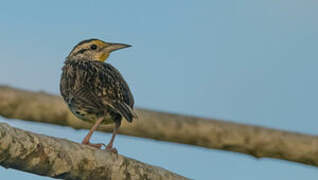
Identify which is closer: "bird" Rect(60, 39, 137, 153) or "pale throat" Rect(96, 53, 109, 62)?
"bird" Rect(60, 39, 137, 153)

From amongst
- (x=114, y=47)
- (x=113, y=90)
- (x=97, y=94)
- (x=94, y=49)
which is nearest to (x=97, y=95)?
(x=97, y=94)

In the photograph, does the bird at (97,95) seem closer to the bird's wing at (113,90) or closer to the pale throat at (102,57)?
the bird's wing at (113,90)

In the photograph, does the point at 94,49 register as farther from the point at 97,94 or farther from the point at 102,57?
the point at 97,94

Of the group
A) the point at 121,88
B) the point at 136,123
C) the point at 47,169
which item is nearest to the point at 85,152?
the point at 47,169

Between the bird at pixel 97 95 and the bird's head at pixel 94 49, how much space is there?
35.1 inches

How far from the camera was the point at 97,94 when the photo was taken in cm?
614

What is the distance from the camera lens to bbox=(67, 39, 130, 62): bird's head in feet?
26.8

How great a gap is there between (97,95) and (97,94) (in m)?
0.02

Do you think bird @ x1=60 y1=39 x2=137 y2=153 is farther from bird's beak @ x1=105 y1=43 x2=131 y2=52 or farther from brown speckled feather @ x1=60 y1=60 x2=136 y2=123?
bird's beak @ x1=105 y1=43 x2=131 y2=52

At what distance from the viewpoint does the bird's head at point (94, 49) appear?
8164mm

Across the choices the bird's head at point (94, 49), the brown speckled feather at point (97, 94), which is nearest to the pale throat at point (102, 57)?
the bird's head at point (94, 49)

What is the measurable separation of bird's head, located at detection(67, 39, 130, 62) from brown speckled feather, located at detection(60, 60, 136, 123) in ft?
3.97

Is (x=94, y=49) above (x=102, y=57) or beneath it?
above

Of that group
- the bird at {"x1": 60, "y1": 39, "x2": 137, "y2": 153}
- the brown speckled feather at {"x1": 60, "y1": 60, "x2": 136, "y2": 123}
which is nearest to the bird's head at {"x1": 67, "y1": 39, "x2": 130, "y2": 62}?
the bird at {"x1": 60, "y1": 39, "x2": 137, "y2": 153}
